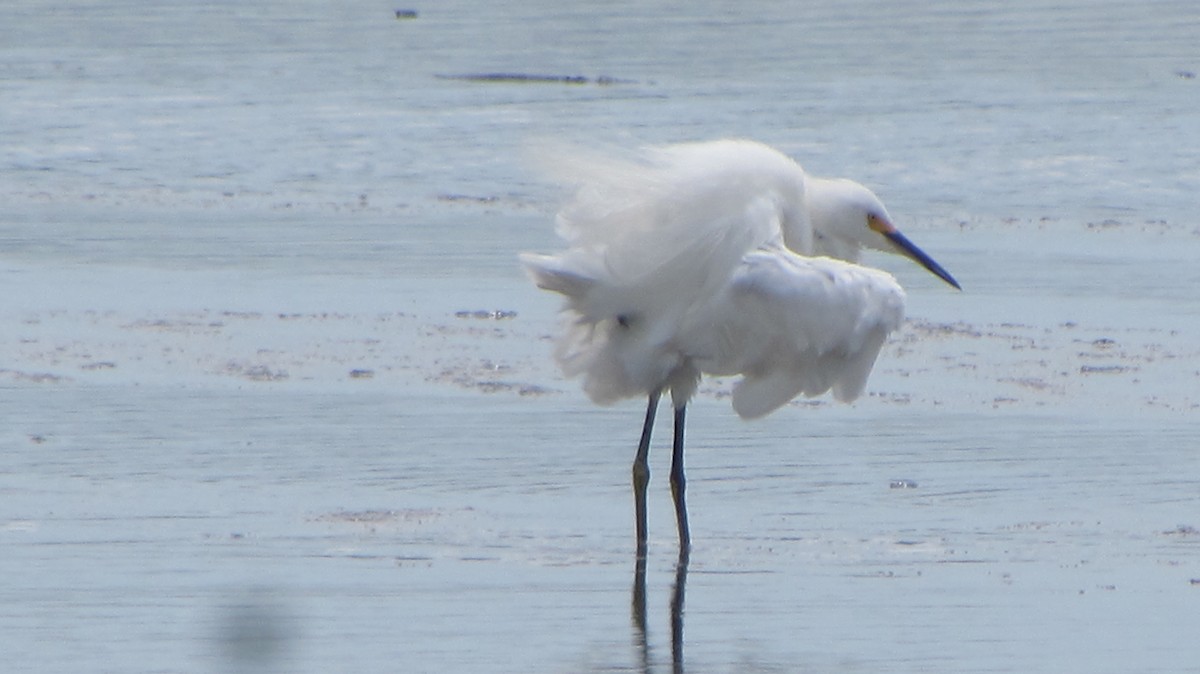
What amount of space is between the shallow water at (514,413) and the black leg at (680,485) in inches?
2.9

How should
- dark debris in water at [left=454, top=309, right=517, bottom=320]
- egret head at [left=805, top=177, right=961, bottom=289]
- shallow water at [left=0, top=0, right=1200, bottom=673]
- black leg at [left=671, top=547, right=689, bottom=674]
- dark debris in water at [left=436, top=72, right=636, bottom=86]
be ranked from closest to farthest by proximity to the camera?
black leg at [left=671, top=547, right=689, bottom=674], shallow water at [left=0, top=0, right=1200, bottom=673], egret head at [left=805, top=177, right=961, bottom=289], dark debris in water at [left=454, top=309, right=517, bottom=320], dark debris in water at [left=436, top=72, right=636, bottom=86]

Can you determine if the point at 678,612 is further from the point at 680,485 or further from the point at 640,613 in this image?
the point at 680,485

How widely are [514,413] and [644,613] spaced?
2.67 metres

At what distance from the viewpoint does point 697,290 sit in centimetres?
773

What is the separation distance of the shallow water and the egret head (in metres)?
0.72

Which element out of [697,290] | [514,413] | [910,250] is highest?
[697,290]

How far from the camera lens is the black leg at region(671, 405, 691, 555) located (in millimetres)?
7578

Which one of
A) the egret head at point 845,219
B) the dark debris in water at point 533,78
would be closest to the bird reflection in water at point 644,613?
the egret head at point 845,219

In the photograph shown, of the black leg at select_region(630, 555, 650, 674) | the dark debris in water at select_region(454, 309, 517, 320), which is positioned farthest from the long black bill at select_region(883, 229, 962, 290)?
the dark debris in water at select_region(454, 309, 517, 320)

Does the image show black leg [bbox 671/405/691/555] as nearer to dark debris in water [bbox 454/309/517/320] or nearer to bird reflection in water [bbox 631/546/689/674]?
bird reflection in water [bbox 631/546/689/674]

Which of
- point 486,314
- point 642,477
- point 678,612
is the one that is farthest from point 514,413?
point 678,612

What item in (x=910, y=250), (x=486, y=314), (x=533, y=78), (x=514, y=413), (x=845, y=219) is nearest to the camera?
(x=845, y=219)

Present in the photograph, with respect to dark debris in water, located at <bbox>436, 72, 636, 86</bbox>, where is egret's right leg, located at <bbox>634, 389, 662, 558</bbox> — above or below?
above

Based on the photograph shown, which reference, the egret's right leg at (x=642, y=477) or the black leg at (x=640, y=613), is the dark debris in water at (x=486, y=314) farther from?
the black leg at (x=640, y=613)
